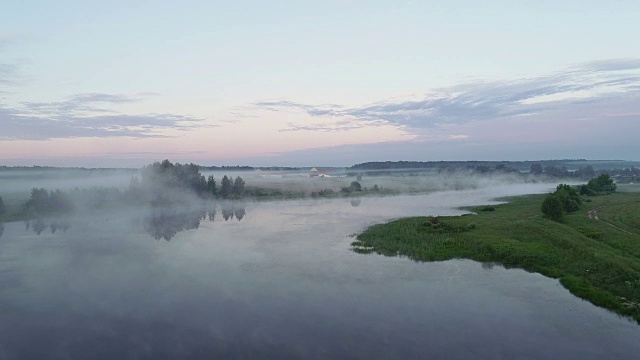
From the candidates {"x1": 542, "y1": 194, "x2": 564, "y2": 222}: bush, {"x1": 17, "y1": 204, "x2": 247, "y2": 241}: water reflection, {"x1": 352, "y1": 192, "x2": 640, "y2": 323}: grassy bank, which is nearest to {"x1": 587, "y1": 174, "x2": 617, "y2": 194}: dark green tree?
{"x1": 352, "y1": 192, "x2": 640, "y2": 323}: grassy bank

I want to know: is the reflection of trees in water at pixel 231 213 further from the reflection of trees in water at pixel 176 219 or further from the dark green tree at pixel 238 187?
the dark green tree at pixel 238 187

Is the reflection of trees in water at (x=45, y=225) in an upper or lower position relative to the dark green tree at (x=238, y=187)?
lower

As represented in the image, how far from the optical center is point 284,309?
20.3m

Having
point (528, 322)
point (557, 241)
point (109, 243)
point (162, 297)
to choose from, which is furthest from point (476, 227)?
point (109, 243)

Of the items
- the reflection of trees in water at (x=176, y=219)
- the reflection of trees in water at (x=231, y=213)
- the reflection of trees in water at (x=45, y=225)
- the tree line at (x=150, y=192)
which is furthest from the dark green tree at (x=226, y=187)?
the reflection of trees in water at (x=45, y=225)

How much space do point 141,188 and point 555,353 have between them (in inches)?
2865

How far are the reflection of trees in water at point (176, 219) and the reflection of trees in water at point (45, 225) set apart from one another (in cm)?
857

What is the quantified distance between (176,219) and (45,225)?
1439 cm

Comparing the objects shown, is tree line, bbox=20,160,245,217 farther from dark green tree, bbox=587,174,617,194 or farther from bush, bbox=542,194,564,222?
dark green tree, bbox=587,174,617,194

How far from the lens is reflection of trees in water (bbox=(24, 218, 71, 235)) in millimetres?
47719

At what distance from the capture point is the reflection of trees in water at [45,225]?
4772 cm

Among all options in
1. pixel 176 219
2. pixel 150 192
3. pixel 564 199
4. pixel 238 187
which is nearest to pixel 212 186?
pixel 238 187

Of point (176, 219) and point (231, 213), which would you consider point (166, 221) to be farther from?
point (231, 213)

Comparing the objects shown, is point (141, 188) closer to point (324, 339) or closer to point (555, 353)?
point (324, 339)
